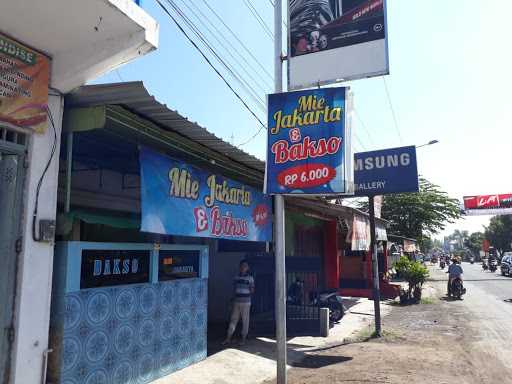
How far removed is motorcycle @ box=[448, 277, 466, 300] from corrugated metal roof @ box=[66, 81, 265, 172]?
16.2 m

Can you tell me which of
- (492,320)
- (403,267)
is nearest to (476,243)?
(403,267)

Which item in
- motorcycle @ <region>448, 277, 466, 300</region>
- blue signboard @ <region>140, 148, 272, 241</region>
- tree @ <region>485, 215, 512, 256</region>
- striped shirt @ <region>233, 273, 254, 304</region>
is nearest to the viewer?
blue signboard @ <region>140, 148, 272, 241</region>

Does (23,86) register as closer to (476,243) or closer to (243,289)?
(243,289)

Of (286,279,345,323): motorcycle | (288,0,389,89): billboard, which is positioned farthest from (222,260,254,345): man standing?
(288,0,389,89): billboard

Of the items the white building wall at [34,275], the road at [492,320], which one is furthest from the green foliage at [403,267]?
the white building wall at [34,275]

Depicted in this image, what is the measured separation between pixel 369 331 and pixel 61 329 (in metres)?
8.43

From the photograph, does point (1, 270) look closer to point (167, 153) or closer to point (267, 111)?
point (167, 153)

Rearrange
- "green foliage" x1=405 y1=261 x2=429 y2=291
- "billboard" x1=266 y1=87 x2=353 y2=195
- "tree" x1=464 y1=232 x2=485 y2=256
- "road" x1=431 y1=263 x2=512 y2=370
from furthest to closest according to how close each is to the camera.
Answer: "tree" x1=464 y1=232 x2=485 y2=256
"green foliage" x1=405 y1=261 x2=429 y2=291
"road" x1=431 y1=263 x2=512 y2=370
"billboard" x1=266 y1=87 x2=353 y2=195

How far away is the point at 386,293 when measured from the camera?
61.5 feet

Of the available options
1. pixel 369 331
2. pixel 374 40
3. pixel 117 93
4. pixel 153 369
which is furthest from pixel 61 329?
pixel 369 331

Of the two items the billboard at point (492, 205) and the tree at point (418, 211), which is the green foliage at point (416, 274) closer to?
the tree at point (418, 211)

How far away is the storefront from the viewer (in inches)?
201

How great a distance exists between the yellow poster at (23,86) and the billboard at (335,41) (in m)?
3.76

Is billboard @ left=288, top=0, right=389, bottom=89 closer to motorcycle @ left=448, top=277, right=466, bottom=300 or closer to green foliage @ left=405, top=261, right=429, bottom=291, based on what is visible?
green foliage @ left=405, top=261, right=429, bottom=291
